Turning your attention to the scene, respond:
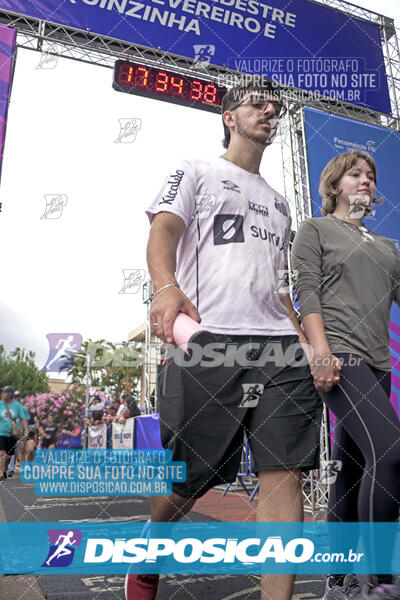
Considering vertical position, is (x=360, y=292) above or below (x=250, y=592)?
above

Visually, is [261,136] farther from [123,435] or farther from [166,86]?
[123,435]

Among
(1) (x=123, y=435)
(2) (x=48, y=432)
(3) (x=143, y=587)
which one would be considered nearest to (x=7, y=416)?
(1) (x=123, y=435)

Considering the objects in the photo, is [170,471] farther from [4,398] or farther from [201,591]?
[4,398]

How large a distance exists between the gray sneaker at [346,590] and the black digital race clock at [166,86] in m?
6.89

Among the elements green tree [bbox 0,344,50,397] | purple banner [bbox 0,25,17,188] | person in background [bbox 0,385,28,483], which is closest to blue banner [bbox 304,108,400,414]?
purple banner [bbox 0,25,17,188]

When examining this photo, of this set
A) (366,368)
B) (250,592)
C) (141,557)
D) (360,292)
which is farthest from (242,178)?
(250,592)

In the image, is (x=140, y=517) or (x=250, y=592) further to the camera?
(x=140, y=517)

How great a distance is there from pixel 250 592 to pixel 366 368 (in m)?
1.36

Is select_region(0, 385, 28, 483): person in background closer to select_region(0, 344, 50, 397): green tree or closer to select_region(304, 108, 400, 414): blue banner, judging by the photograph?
select_region(304, 108, 400, 414): blue banner

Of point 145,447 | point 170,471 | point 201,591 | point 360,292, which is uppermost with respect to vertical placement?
point 360,292

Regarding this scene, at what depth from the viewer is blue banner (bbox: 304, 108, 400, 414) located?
697cm

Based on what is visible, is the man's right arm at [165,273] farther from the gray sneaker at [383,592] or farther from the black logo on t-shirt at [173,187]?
the gray sneaker at [383,592]

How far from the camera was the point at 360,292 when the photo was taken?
211cm

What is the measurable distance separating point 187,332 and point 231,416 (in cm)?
66
